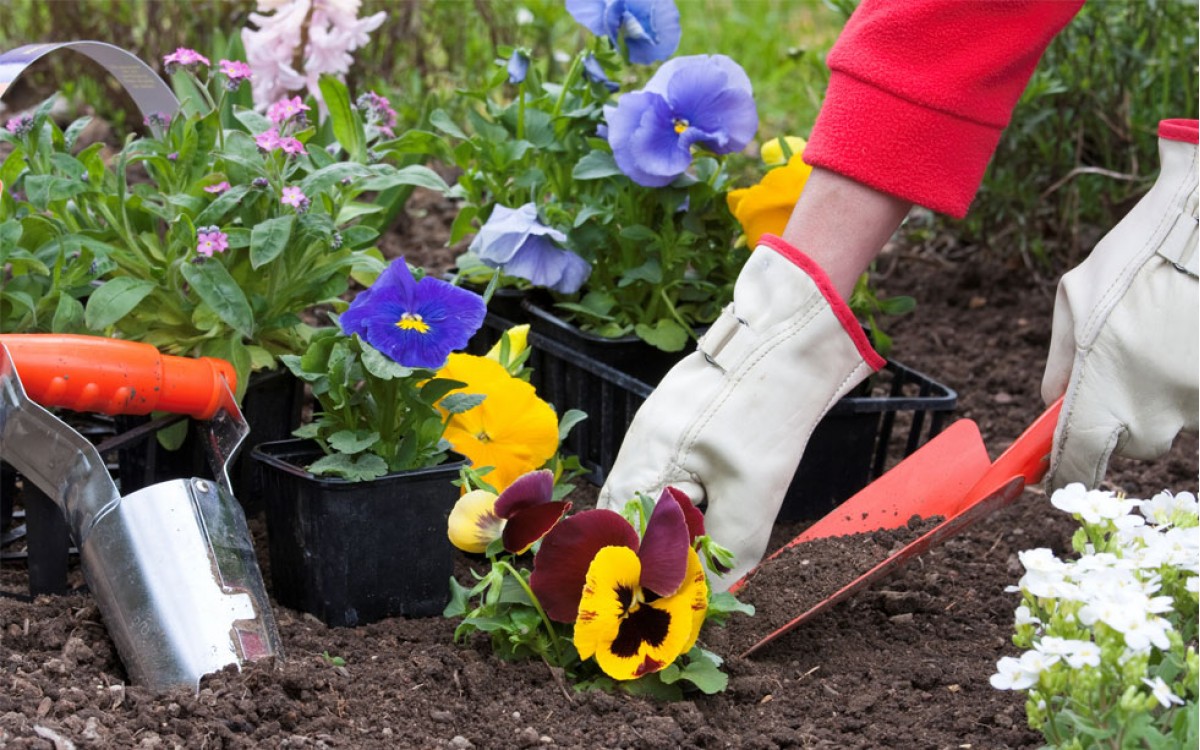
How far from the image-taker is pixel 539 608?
150cm

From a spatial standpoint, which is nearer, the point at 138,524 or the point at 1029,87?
the point at 138,524

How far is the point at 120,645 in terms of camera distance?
1.50 metres

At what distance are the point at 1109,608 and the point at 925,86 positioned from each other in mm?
710

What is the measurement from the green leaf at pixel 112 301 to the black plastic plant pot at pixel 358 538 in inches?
9.7

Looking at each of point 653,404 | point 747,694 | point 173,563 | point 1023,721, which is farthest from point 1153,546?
point 173,563

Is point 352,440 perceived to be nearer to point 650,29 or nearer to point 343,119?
point 343,119

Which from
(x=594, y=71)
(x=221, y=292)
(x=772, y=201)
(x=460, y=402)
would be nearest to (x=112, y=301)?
(x=221, y=292)

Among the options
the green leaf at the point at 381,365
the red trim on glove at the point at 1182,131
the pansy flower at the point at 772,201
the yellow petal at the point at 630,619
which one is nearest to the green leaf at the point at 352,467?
the green leaf at the point at 381,365

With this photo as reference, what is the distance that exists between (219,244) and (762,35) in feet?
12.1

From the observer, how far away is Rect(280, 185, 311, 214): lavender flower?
1.75 m

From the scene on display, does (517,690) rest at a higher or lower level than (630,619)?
lower

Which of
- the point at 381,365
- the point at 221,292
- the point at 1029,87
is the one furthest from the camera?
the point at 1029,87

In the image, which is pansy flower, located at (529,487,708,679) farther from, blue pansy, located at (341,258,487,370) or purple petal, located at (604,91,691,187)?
purple petal, located at (604,91,691,187)

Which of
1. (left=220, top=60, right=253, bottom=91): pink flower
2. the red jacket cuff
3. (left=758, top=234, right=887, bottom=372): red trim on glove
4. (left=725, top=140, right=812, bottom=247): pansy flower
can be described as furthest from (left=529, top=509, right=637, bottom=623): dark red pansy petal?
(left=220, top=60, right=253, bottom=91): pink flower
